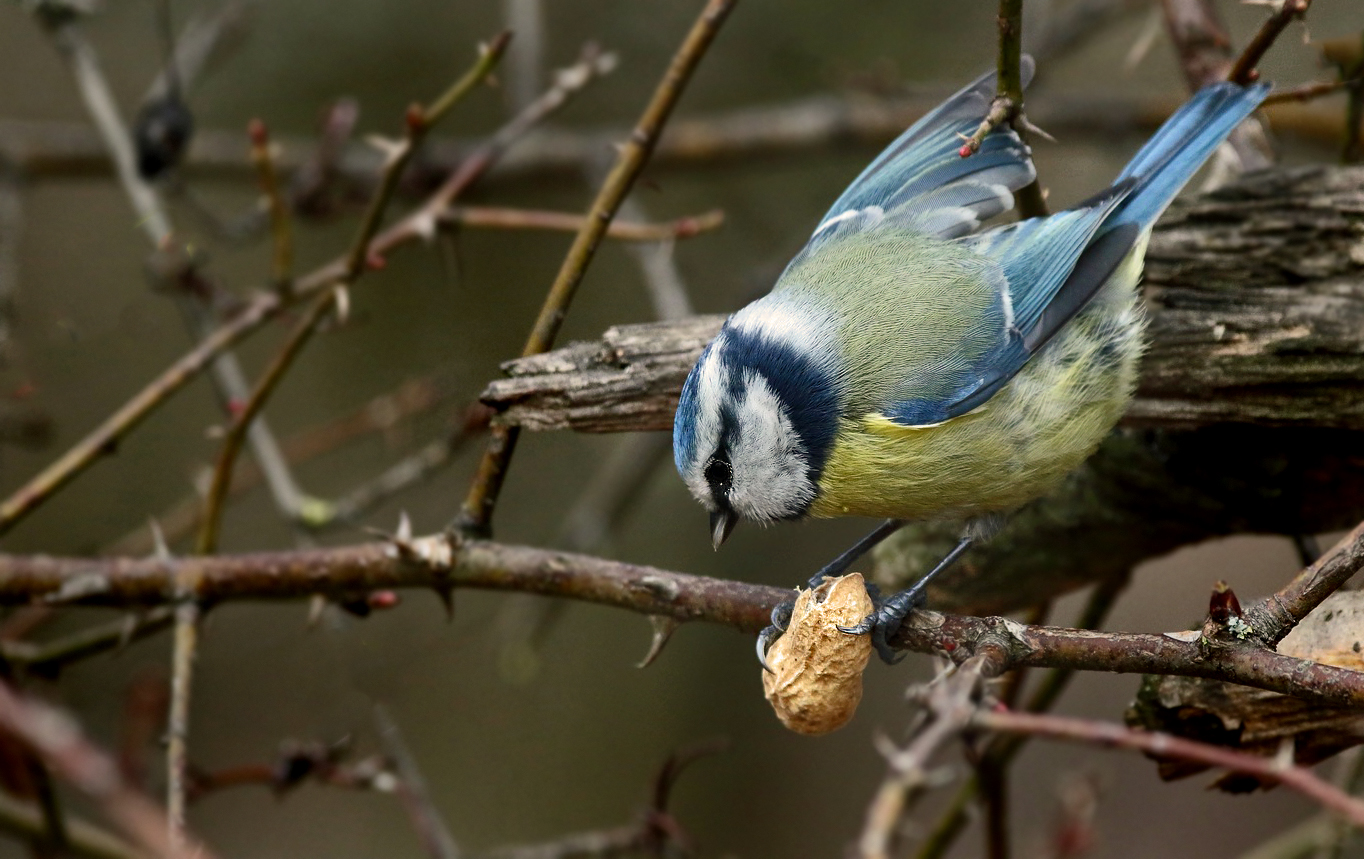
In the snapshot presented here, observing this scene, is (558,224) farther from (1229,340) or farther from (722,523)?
(1229,340)

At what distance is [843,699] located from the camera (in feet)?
5.27

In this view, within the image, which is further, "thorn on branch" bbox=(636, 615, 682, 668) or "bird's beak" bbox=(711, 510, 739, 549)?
"bird's beak" bbox=(711, 510, 739, 549)

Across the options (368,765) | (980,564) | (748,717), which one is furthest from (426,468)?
(748,717)

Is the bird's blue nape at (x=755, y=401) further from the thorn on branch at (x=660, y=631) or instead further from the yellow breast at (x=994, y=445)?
the thorn on branch at (x=660, y=631)

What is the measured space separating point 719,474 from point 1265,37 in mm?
1102

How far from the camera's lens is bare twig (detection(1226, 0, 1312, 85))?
1.69 meters

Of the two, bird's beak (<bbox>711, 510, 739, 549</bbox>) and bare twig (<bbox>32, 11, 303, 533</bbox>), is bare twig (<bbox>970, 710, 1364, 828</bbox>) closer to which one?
bird's beak (<bbox>711, 510, 739, 549</bbox>)

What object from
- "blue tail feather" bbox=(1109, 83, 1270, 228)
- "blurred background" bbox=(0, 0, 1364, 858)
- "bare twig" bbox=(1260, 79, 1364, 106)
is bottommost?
"blurred background" bbox=(0, 0, 1364, 858)

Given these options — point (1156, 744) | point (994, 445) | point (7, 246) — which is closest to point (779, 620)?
point (994, 445)

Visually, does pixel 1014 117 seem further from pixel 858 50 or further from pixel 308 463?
pixel 308 463

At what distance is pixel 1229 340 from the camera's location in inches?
73.2

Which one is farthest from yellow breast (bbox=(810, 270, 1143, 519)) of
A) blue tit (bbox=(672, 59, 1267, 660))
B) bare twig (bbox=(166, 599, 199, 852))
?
bare twig (bbox=(166, 599, 199, 852))

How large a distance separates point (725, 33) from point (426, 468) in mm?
2374

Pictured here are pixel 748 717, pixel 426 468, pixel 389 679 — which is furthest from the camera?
pixel 748 717
